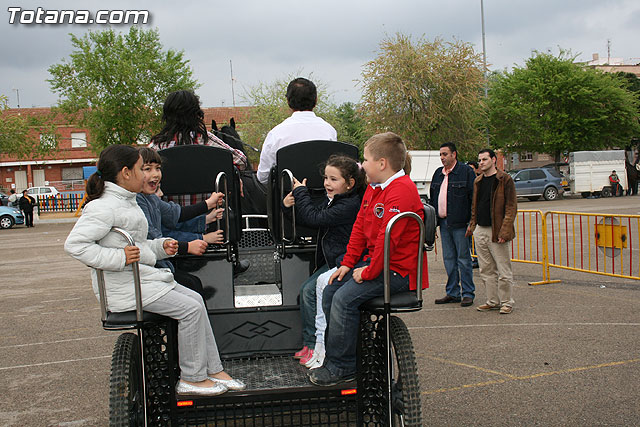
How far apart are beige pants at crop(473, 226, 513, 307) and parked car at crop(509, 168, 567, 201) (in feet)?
84.9

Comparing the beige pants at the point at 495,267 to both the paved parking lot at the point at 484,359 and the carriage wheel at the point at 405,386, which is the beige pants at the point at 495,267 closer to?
the paved parking lot at the point at 484,359

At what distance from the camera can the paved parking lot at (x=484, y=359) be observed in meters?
4.73

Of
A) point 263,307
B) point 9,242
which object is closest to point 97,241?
point 263,307

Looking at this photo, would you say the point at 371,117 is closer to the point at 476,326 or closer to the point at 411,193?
the point at 476,326

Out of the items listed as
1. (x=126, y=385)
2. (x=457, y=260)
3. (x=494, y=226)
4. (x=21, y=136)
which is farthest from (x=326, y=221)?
(x=21, y=136)

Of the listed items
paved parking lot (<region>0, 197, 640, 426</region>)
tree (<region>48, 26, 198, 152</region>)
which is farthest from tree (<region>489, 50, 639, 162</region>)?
paved parking lot (<region>0, 197, 640, 426</region>)

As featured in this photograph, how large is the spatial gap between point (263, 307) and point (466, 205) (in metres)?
4.99

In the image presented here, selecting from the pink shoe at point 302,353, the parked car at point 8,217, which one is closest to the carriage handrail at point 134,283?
the pink shoe at point 302,353

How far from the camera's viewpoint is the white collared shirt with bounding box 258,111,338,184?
4730 millimetres

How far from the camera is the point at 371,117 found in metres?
37.8

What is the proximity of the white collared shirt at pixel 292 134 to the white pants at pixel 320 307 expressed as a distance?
1155 mm

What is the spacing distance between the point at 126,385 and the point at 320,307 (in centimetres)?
125

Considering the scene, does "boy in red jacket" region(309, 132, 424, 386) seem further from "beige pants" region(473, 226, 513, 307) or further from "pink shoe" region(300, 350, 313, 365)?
"beige pants" region(473, 226, 513, 307)

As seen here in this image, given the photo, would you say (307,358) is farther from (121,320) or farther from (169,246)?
(121,320)
